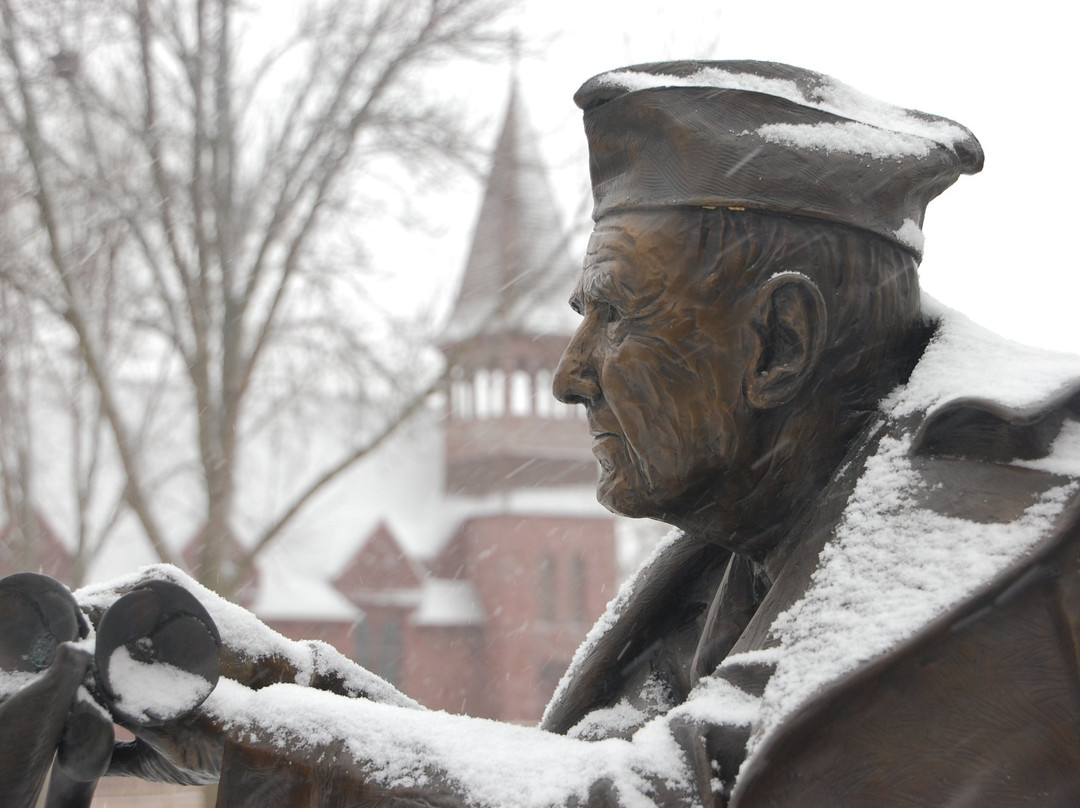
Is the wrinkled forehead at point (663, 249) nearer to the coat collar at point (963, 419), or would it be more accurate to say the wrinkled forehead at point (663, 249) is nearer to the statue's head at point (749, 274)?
the statue's head at point (749, 274)

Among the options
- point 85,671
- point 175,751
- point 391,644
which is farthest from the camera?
point 391,644

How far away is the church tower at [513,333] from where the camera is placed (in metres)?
13.3

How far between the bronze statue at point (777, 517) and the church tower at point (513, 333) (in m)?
5.08

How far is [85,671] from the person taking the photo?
5.02ft

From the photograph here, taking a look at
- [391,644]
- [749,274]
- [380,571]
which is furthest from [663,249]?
[380,571]

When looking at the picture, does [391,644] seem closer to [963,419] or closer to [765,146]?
[765,146]

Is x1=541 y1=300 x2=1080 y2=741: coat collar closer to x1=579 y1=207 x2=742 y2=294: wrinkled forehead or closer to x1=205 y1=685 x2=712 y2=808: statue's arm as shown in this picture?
x1=205 y1=685 x2=712 y2=808: statue's arm

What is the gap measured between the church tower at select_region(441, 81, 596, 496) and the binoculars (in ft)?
17.6

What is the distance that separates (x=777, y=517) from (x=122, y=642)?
2.88 ft

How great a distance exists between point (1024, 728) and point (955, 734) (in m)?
0.08

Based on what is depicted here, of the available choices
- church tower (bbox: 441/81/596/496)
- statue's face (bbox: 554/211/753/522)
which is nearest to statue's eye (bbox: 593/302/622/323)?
statue's face (bbox: 554/211/753/522)

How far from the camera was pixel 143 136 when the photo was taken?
40.0 feet

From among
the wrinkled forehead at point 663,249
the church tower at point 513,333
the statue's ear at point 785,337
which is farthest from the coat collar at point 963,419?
the church tower at point 513,333

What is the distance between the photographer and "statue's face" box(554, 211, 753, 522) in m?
1.79
